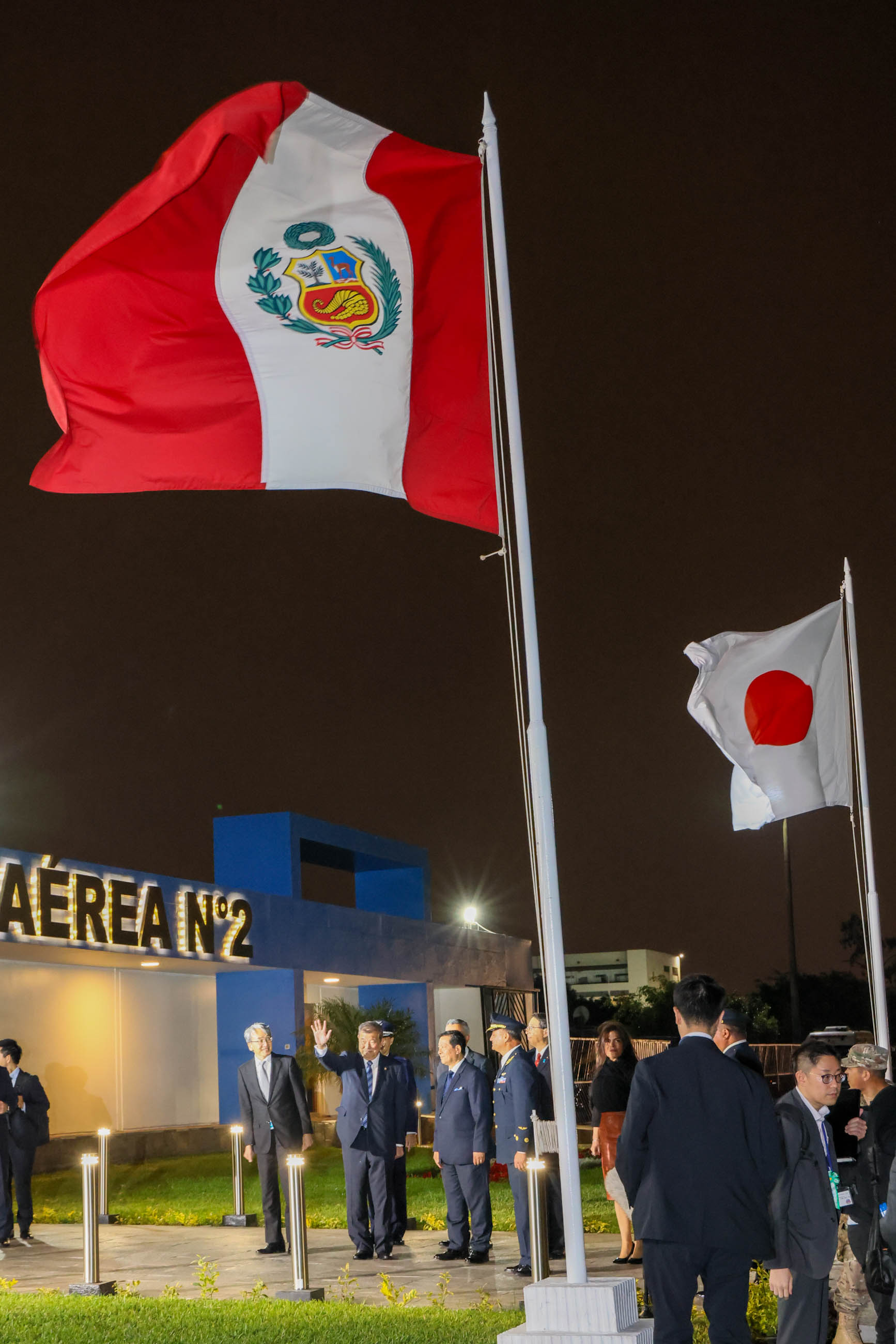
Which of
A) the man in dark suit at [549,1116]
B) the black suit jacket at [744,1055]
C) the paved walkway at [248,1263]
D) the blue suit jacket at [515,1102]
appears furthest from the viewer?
the man in dark suit at [549,1116]

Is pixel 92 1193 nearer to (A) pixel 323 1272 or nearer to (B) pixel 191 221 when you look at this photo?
(A) pixel 323 1272

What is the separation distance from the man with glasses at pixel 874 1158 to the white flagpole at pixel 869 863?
4943 millimetres

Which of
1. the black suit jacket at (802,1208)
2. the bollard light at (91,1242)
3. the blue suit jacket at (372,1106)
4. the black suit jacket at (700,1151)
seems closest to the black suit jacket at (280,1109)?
the blue suit jacket at (372,1106)

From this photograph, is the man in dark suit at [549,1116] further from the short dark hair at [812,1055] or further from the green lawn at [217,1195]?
the short dark hair at [812,1055]

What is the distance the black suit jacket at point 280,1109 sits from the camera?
13.6 metres

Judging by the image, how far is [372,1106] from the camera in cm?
1315

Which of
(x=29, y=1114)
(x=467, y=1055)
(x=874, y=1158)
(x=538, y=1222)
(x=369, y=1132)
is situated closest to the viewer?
(x=874, y=1158)

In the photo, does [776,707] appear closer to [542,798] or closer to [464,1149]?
[464,1149]

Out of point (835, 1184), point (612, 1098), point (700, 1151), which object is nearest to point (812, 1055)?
point (835, 1184)

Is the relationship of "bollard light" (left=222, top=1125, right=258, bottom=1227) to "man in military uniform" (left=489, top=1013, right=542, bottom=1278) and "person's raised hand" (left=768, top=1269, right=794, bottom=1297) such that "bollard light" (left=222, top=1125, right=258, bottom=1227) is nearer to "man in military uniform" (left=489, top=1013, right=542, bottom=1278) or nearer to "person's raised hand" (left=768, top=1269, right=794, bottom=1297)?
"man in military uniform" (left=489, top=1013, right=542, bottom=1278)

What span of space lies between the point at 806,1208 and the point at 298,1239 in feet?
18.4

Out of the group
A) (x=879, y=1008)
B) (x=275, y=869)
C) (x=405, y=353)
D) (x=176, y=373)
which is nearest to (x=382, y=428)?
(x=405, y=353)

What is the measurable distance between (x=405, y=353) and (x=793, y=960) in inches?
1522

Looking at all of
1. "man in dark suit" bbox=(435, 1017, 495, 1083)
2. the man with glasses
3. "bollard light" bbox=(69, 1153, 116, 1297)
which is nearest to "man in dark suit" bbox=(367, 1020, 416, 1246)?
"man in dark suit" bbox=(435, 1017, 495, 1083)
